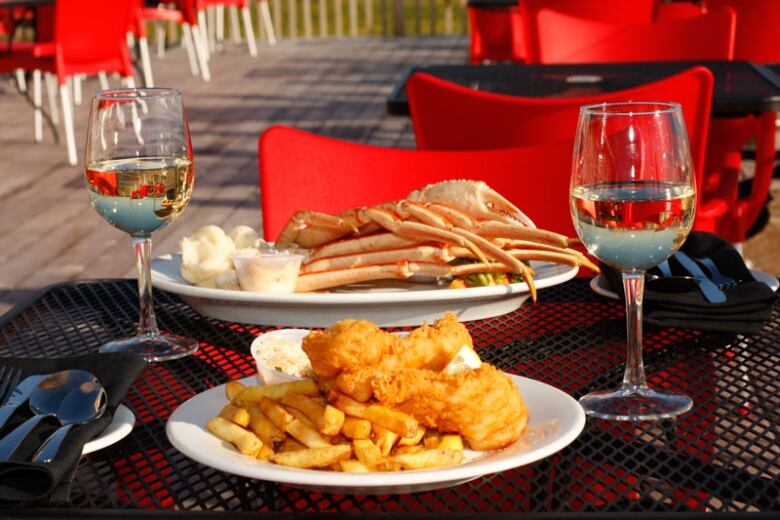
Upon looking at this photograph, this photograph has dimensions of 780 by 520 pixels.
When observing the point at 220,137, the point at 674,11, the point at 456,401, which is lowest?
the point at 220,137

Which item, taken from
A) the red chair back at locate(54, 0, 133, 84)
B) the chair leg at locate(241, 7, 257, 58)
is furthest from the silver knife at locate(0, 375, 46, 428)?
the chair leg at locate(241, 7, 257, 58)

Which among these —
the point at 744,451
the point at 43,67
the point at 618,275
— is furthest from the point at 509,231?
the point at 43,67

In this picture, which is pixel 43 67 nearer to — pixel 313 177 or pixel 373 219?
pixel 313 177

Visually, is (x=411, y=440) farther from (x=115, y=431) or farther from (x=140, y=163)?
(x=140, y=163)

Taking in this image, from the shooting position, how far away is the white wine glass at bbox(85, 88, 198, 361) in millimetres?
1274

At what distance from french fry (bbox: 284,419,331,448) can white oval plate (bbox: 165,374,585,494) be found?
35 mm

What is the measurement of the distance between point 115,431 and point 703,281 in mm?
729

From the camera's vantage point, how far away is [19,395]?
3.50ft

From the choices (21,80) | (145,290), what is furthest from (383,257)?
(21,80)

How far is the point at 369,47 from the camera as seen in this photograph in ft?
41.0

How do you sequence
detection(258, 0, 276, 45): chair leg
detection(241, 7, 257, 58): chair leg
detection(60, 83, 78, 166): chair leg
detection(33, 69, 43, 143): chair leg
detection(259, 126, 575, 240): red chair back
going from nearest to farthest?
1. detection(259, 126, 575, 240): red chair back
2. detection(60, 83, 78, 166): chair leg
3. detection(33, 69, 43, 143): chair leg
4. detection(241, 7, 257, 58): chair leg
5. detection(258, 0, 276, 45): chair leg

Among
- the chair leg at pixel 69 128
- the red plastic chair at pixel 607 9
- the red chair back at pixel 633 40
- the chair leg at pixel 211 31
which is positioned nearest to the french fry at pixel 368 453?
the red chair back at pixel 633 40

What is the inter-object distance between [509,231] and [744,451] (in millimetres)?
478

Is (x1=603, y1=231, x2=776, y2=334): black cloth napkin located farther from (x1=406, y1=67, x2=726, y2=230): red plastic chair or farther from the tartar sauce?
(x1=406, y1=67, x2=726, y2=230): red plastic chair
